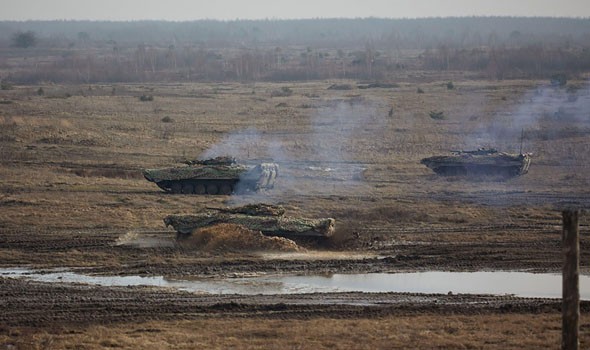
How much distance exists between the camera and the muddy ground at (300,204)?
58.7 feet

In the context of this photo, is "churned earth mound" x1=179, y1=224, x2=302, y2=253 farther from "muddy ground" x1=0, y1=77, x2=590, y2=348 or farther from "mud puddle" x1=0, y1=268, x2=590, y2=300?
"mud puddle" x1=0, y1=268, x2=590, y2=300

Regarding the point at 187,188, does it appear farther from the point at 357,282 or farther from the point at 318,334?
the point at 318,334

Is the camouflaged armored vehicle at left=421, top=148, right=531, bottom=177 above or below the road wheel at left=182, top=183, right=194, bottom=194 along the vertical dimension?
above

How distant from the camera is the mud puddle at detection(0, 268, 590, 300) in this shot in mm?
20781

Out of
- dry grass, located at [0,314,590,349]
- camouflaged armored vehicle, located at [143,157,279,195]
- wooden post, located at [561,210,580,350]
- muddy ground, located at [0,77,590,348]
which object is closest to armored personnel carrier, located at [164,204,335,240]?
muddy ground, located at [0,77,590,348]

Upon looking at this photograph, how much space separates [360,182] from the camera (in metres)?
37.6

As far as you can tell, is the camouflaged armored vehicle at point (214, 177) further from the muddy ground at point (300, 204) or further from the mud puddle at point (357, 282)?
the mud puddle at point (357, 282)

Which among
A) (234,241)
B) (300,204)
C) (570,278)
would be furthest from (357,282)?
(300,204)

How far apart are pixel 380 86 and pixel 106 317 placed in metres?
54.8

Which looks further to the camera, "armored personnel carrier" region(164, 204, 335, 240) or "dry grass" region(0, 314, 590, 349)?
"armored personnel carrier" region(164, 204, 335, 240)

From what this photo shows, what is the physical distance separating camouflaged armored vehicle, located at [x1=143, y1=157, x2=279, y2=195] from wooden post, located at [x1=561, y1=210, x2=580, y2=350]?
21.4 metres

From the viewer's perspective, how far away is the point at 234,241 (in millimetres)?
24812

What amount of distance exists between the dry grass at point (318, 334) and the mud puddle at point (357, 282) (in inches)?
113

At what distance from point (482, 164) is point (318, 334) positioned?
2249 cm
